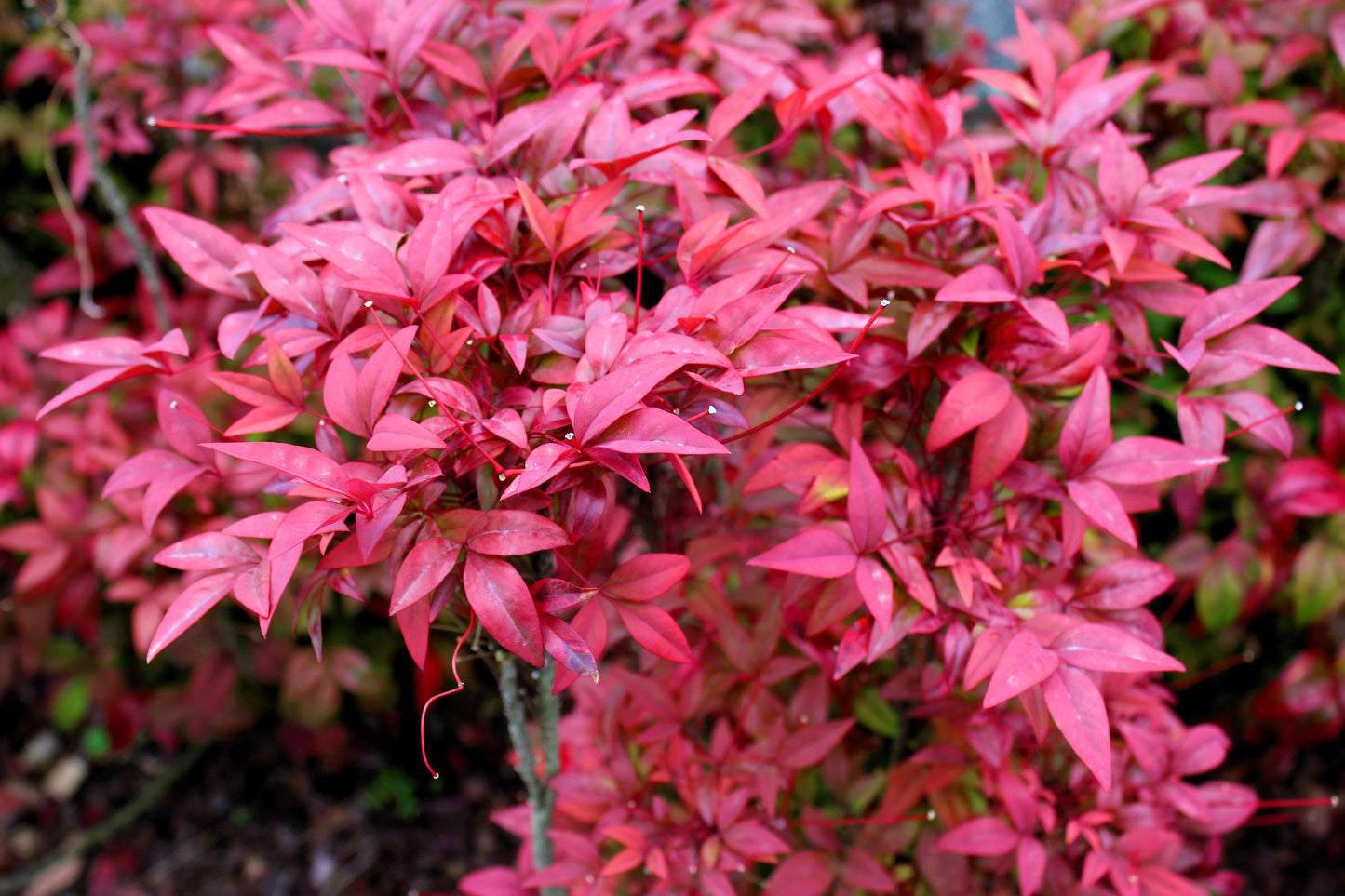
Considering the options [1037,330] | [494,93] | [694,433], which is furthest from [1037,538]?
[494,93]

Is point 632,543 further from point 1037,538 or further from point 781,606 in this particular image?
point 1037,538

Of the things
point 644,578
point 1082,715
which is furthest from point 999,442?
point 644,578

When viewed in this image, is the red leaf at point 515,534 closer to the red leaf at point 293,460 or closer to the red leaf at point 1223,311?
the red leaf at point 293,460

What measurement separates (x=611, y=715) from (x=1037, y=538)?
65 cm

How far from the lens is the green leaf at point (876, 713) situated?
132 cm

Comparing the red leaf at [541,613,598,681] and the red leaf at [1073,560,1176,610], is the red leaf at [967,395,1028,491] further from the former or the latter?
the red leaf at [541,613,598,681]

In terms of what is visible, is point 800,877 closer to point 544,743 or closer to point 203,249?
point 544,743

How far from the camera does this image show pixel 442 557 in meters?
0.77

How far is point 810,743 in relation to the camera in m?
1.15

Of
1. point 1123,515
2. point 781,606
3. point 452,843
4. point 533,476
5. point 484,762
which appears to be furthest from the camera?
point 484,762

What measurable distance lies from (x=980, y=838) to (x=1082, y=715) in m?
0.42

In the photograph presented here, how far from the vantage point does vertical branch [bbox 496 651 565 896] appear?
3.47 feet

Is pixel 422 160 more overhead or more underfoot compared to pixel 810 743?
more overhead

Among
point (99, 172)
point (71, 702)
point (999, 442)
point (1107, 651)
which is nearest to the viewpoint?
point (1107, 651)
